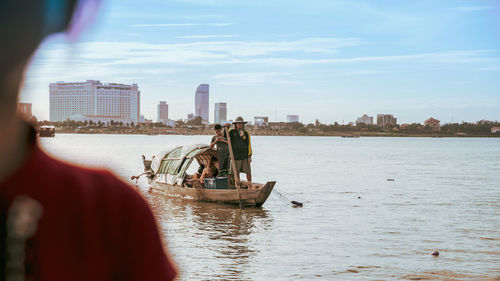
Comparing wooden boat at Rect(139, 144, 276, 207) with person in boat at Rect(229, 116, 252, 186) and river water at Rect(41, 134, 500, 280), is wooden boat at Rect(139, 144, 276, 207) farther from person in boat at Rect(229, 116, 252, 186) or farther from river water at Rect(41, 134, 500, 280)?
person in boat at Rect(229, 116, 252, 186)

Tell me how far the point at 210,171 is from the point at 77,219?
77.8 ft

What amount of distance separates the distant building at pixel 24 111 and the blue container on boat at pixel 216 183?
21.9m

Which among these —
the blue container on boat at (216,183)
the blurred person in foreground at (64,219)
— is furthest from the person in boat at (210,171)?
the blurred person in foreground at (64,219)

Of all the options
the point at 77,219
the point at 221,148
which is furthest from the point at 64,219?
the point at 221,148

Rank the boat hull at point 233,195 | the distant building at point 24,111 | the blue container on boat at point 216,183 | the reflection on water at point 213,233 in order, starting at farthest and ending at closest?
the blue container on boat at point 216,183 → the boat hull at point 233,195 → the reflection on water at point 213,233 → the distant building at point 24,111

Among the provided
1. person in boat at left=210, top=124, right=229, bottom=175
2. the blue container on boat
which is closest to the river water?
the blue container on boat

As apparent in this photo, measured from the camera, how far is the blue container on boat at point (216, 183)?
76.3 feet

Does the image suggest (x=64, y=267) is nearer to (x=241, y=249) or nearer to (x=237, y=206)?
(x=241, y=249)

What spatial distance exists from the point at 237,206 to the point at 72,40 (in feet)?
73.4

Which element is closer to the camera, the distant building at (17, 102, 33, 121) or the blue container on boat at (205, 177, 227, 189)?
the distant building at (17, 102, 33, 121)

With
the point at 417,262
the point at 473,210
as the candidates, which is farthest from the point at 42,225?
the point at 473,210

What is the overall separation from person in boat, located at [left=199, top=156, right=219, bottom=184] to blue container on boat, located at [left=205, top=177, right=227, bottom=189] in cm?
38

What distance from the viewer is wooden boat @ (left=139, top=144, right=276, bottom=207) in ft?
74.7

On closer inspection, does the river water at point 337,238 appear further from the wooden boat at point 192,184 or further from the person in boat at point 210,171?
the person in boat at point 210,171
